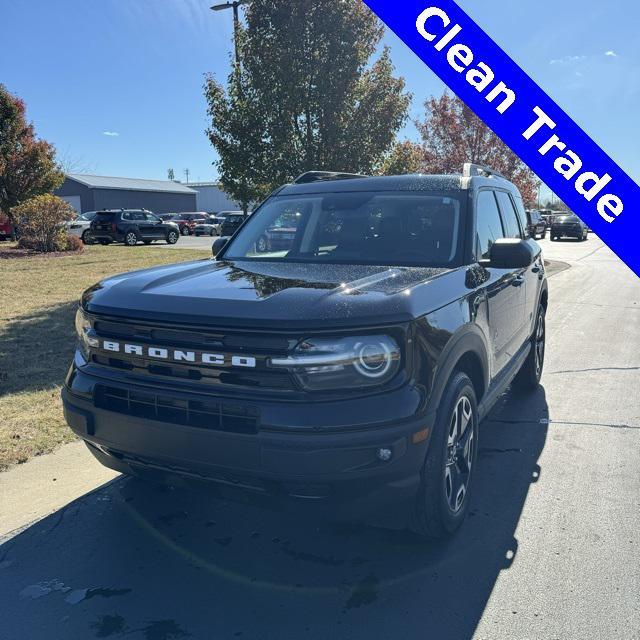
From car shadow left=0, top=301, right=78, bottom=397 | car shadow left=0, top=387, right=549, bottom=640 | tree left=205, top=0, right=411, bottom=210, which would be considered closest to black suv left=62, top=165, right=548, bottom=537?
car shadow left=0, top=387, right=549, bottom=640

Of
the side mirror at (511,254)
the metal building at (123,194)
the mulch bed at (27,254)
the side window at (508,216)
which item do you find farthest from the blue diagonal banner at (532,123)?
the metal building at (123,194)

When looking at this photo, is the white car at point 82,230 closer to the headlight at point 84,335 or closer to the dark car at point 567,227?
the headlight at point 84,335

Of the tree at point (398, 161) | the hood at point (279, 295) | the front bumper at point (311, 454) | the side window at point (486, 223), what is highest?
the tree at point (398, 161)

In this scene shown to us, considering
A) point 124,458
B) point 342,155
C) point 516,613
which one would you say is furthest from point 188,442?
point 342,155

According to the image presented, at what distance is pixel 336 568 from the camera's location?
2979mm

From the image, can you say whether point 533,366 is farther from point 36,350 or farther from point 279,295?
point 36,350

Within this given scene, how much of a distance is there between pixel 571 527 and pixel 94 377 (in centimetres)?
267

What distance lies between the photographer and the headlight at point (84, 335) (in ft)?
9.99

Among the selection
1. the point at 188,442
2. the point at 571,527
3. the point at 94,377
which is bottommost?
the point at 571,527

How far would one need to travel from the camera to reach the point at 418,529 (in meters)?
3.02

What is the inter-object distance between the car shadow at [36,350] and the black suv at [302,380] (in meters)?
2.98

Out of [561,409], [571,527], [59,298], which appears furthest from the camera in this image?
[59,298]

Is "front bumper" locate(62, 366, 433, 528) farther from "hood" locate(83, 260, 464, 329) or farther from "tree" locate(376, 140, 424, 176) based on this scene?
"tree" locate(376, 140, 424, 176)

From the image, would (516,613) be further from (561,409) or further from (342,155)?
(342,155)
